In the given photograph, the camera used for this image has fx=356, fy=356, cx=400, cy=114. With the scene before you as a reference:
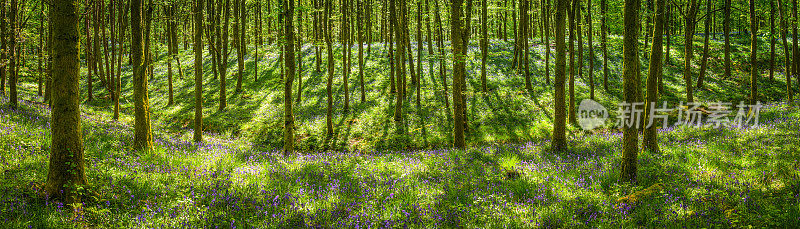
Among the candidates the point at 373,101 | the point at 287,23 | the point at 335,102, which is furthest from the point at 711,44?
the point at 287,23

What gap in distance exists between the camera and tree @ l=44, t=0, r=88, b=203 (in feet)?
16.9

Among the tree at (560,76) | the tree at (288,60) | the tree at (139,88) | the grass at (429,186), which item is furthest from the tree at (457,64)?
the tree at (139,88)

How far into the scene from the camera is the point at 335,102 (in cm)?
2512

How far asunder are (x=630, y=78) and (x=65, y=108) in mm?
9644

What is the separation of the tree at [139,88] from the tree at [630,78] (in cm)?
1116

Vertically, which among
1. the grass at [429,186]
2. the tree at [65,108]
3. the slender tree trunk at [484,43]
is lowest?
the grass at [429,186]

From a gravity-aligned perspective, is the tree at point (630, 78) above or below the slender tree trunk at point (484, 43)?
below

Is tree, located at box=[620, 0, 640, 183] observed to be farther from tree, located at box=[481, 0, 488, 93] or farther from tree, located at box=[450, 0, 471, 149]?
tree, located at box=[481, 0, 488, 93]

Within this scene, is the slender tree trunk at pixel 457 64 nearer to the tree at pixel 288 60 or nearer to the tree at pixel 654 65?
the tree at pixel 654 65

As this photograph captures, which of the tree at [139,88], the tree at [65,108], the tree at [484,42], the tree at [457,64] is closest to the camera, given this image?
the tree at [65,108]

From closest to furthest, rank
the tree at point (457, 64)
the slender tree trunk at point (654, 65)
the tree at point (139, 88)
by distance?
the slender tree trunk at point (654, 65), the tree at point (139, 88), the tree at point (457, 64)

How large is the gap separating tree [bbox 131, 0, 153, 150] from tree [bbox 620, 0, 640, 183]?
11.2 metres

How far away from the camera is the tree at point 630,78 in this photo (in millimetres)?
6879

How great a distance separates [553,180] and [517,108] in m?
15.2
